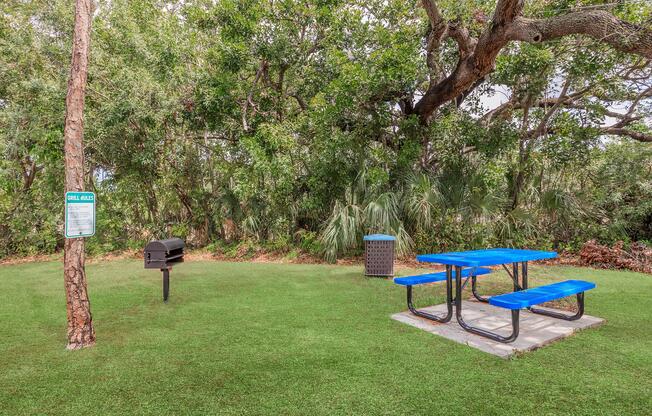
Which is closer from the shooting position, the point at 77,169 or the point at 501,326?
the point at 77,169

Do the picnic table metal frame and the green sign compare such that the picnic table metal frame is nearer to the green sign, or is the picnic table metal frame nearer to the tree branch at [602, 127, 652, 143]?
the green sign

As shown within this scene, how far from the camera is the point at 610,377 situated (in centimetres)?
260

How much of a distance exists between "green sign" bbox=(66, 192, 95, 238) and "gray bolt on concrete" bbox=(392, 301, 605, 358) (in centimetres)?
317

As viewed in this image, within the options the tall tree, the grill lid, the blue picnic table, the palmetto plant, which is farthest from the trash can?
the tall tree

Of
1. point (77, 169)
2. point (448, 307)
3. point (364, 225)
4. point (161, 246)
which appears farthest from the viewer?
point (364, 225)

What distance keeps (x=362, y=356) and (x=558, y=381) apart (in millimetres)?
1401

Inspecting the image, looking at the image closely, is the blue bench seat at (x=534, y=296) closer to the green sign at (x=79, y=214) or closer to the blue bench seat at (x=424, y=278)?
the blue bench seat at (x=424, y=278)

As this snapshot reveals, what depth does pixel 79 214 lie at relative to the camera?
314cm

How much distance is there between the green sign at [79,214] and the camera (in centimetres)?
306

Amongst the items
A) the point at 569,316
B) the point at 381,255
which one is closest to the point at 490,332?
the point at 569,316

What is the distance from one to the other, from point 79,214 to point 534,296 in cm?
395

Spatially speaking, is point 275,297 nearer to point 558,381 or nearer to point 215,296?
point 215,296

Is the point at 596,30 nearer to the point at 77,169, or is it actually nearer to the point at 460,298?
the point at 460,298

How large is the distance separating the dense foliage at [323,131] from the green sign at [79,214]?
16.8ft
